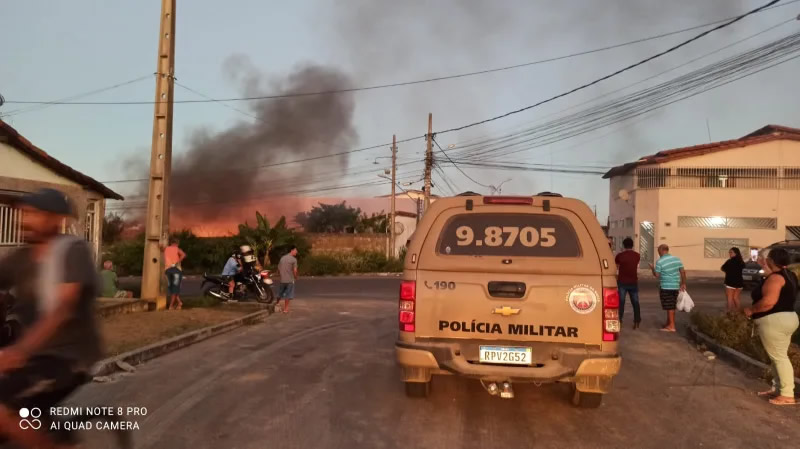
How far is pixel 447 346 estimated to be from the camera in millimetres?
4715

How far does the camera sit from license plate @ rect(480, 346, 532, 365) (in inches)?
183

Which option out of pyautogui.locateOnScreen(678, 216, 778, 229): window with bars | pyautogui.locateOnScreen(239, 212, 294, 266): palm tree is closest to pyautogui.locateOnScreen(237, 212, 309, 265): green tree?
pyautogui.locateOnScreen(239, 212, 294, 266): palm tree

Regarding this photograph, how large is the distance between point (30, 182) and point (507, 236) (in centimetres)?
1151

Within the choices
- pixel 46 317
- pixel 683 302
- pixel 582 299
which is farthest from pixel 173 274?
pixel 683 302

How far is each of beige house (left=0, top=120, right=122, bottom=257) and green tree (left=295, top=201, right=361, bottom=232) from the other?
32292 mm

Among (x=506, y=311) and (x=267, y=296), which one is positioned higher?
(x=506, y=311)

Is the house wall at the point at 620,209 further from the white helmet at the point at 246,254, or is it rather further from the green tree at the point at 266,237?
the white helmet at the point at 246,254

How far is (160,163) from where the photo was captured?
1184 cm

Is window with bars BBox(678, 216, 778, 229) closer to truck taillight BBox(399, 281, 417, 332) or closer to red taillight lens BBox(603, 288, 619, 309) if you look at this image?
red taillight lens BBox(603, 288, 619, 309)

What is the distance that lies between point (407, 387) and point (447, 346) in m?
1.00

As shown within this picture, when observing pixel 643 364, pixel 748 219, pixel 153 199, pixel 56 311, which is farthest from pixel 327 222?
pixel 56 311

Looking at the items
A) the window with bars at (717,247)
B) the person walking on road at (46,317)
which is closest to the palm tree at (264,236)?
the window with bars at (717,247)

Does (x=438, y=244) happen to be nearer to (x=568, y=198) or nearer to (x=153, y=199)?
(x=568, y=198)

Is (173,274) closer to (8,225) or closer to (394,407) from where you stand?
(8,225)
